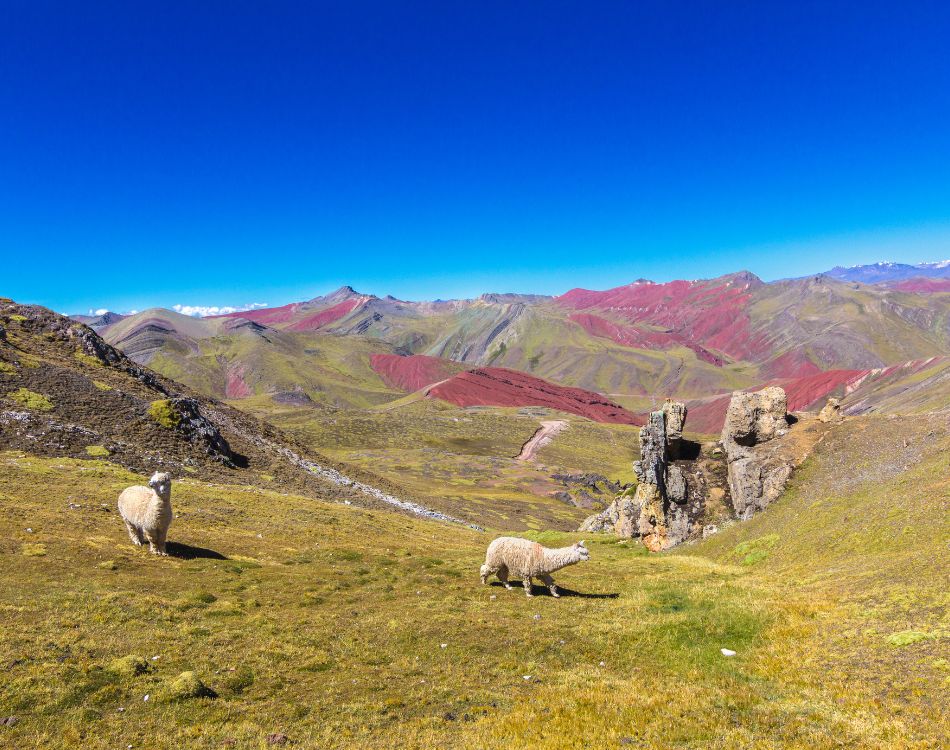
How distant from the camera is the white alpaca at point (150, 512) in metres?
23.7

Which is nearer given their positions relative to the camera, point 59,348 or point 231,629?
point 231,629

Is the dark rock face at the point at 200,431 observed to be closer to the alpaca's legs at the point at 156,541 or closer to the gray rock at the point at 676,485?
the alpaca's legs at the point at 156,541

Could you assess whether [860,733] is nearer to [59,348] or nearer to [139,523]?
[139,523]

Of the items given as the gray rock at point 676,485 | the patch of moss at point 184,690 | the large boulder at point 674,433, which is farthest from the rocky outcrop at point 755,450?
the patch of moss at point 184,690

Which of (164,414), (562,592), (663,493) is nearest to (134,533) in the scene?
(562,592)

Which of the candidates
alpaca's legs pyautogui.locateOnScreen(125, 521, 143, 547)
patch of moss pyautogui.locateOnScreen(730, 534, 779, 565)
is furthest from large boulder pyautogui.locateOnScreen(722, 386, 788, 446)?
alpaca's legs pyautogui.locateOnScreen(125, 521, 143, 547)

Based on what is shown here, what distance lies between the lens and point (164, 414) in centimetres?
5253

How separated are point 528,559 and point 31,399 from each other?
161 feet

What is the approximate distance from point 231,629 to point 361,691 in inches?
242

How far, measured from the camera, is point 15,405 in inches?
1754

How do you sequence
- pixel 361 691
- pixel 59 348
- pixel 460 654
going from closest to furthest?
1. pixel 361 691
2. pixel 460 654
3. pixel 59 348

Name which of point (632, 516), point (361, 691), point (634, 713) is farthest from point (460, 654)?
point (632, 516)

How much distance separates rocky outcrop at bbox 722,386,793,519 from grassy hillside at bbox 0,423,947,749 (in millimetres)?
10619

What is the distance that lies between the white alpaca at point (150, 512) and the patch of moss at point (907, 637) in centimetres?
2753
